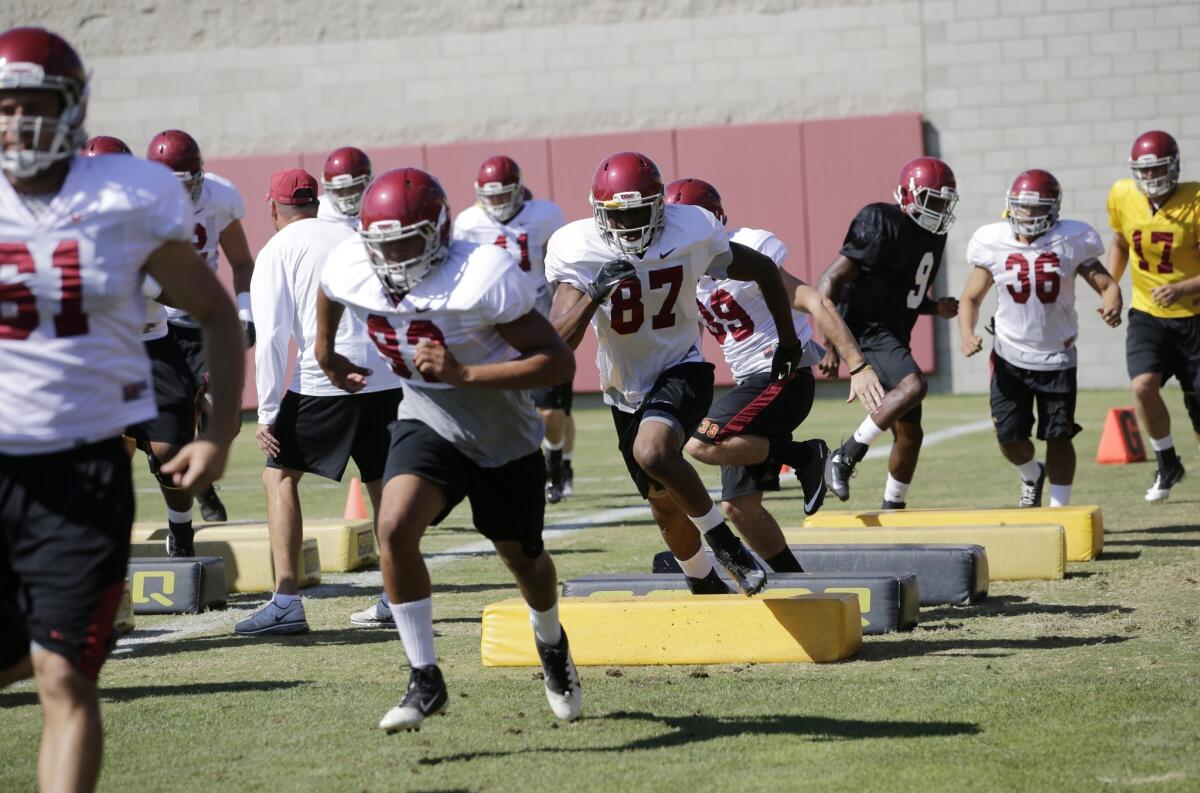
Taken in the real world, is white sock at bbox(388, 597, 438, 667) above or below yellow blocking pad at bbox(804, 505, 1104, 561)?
above

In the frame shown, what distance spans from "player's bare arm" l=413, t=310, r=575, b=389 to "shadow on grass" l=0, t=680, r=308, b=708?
4.78 feet

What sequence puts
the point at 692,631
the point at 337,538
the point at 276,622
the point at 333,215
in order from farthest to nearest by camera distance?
1. the point at 337,538
2. the point at 333,215
3. the point at 276,622
4. the point at 692,631

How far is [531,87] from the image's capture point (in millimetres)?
19719

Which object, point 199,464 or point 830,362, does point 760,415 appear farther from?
point 199,464

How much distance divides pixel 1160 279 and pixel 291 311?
5564 millimetres

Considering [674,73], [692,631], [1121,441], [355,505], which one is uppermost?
[674,73]

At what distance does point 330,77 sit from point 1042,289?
42.7ft

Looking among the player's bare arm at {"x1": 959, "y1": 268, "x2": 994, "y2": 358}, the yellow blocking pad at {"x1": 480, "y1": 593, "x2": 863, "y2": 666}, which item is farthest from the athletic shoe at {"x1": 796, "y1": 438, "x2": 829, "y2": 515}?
the player's bare arm at {"x1": 959, "y1": 268, "x2": 994, "y2": 358}

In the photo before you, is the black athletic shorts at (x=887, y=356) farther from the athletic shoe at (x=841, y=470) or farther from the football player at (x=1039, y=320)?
the football player at (x=1039, y=320)

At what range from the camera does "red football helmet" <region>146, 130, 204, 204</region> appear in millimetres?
7328

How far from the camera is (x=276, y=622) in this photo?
20.9ft

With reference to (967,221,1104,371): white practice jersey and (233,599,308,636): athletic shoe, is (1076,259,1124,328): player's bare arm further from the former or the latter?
(233,599,308,636): athletic shoe

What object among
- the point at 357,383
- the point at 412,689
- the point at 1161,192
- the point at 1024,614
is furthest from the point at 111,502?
the point at 1161,192

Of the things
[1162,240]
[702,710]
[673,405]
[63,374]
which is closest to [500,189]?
[1162,240]
